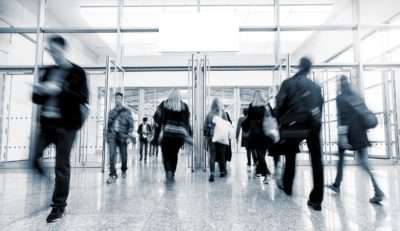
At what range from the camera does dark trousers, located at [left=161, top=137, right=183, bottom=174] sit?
4449 mm

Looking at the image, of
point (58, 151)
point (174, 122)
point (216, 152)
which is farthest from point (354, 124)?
point (58, 151)

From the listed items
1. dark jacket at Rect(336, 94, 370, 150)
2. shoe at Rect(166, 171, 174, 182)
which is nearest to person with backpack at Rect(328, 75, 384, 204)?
dark jacket at Rect(336, 94, 370, 150)

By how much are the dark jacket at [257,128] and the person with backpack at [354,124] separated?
134 cm

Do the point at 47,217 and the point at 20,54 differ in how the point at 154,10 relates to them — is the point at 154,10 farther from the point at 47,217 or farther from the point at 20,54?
the point at 47,217

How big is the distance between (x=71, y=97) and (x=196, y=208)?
166 cm

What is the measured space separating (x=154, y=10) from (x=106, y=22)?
7.49ft

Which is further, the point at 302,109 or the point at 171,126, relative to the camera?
the point at 171,126

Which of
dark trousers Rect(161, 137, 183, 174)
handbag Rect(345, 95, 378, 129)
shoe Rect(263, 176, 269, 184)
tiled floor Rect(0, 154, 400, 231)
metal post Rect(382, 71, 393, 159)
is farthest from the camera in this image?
metal post Rect(382, 71, 393, 159)

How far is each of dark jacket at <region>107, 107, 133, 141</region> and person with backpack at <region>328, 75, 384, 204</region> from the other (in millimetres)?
3331

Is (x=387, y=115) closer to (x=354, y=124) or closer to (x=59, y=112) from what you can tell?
(x=354, y=124)

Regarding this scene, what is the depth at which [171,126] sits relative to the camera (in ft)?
14.4

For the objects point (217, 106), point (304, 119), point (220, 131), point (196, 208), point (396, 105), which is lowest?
point (196, 208)

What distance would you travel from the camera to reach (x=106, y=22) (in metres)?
10.3

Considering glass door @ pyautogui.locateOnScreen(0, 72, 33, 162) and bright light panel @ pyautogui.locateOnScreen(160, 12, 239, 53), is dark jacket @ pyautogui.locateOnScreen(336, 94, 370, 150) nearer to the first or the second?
bright light panel @ pyautogui.locateOnScreen(160, 12, 239, 53)
